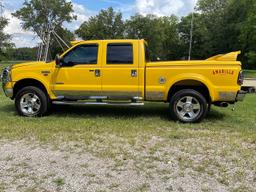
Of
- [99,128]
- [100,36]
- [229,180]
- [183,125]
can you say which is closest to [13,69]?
[99,128]

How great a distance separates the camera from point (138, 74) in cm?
752

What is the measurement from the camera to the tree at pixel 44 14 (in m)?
56.0

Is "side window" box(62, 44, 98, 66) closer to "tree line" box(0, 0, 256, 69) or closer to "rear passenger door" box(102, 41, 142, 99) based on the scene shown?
"rear passenger door" box(102, 41, 142, 99)

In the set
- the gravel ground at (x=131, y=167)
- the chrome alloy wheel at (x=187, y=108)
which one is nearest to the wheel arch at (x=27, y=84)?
the gravel ground at (x=131, y=167)

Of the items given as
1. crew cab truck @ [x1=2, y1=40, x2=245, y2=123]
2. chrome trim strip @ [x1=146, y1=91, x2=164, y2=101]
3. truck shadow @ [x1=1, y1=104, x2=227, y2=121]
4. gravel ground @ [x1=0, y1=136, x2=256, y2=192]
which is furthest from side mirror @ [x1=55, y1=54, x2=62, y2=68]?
gravel ground @ [x1=0, y1=136, x2=256, y2=192]

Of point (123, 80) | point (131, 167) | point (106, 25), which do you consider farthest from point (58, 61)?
point (106, 25)

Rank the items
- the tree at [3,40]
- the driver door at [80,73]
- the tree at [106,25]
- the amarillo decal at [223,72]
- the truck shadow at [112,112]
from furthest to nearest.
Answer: the tree at [106,25] → the tree at [3,40] → the truck shadow at [112,112] → the driver door at [80,73] → the amarillo decal at [223,72]

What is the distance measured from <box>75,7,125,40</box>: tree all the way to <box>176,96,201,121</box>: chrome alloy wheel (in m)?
50.3

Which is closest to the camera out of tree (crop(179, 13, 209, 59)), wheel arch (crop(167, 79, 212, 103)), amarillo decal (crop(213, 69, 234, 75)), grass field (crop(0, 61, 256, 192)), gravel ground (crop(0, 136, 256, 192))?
gravel ground (crop(0, 136, 256, 192))

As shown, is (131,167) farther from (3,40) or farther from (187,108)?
(3,40)

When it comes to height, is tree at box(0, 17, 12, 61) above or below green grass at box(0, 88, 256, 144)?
above

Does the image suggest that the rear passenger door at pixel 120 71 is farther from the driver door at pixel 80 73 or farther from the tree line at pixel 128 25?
the tree line at pixel 128 25

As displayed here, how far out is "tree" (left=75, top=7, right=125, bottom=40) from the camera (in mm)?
57062

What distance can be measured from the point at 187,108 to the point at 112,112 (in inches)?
81.9
